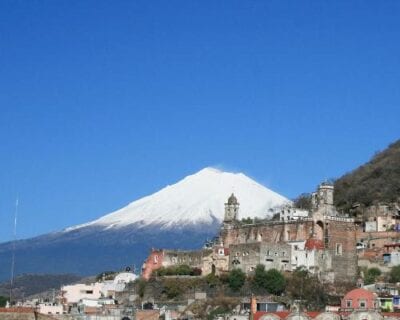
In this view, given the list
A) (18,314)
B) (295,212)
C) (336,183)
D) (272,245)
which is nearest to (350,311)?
(272,245)

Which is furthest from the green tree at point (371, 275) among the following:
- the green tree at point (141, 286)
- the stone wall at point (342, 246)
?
the green tree at point (141, 286)

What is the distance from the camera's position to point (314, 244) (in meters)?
91.2

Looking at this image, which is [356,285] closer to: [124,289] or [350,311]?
[350,311]

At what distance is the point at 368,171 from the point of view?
410 feet

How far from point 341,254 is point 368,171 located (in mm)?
34355

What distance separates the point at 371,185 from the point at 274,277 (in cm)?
3176

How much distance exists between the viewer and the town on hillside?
83.2 metres

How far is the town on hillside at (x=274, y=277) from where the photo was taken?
83188 mm

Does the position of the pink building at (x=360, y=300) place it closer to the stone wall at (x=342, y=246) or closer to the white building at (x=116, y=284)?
the stone wall at (x=342, y=246)

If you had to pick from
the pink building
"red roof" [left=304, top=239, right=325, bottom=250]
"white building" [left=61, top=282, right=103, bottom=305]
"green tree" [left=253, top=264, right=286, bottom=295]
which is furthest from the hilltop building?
the pink building

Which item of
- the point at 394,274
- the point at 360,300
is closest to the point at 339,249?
the point at 394,274

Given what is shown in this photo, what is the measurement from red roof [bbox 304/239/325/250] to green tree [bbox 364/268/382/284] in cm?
438

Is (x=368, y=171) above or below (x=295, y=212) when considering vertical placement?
above

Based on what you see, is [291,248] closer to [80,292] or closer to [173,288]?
[173,288]
